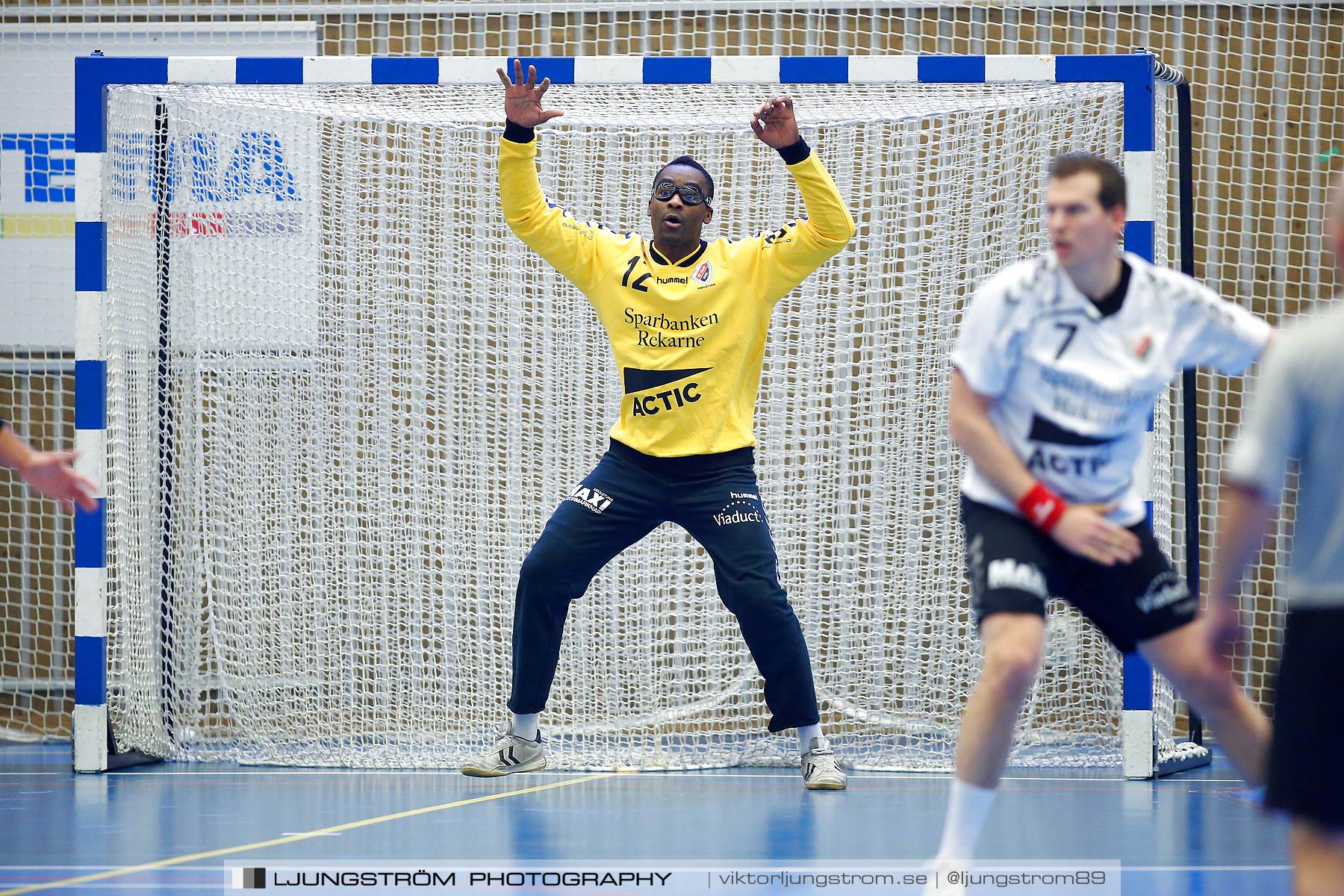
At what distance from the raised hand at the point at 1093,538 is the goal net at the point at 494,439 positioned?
12.6ft

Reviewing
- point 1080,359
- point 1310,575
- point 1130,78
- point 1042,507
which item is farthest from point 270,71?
point 1310,575

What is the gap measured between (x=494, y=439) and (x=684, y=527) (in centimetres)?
217

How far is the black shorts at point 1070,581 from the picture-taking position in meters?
3.11

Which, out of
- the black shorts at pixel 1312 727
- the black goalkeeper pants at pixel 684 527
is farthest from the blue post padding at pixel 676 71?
the black shorts at pixel 1312 727

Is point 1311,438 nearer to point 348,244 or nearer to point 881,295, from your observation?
point 881,295

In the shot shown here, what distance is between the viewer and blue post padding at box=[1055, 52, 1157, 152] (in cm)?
577

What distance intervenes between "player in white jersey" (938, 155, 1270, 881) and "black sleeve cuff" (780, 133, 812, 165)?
2030 millimetres

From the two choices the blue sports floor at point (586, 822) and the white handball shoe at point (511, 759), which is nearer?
the blue sports floor at point (586, 822)

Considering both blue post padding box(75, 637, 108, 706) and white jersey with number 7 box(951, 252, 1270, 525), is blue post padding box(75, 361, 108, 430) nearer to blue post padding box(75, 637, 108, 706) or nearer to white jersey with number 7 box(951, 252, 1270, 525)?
blue post padding box(75, 637, 108, 706)

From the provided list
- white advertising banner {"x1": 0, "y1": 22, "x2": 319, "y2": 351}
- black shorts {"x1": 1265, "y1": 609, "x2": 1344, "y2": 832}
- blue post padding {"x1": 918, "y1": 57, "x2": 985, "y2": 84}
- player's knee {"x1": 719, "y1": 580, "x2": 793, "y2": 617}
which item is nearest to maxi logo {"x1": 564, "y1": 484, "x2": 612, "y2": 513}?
player's knee {"x1": 719, "y1": 580, "x2": 793, "y2": 617}

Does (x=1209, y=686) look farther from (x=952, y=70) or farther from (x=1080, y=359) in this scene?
(x=952, y=70)

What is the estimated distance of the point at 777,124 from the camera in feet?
17.0

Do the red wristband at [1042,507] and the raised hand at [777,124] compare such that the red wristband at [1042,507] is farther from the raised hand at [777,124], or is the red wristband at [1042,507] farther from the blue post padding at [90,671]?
the blue post padding at [90,671]

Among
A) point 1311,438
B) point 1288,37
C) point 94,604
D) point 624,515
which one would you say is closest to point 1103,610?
point 1311,438
